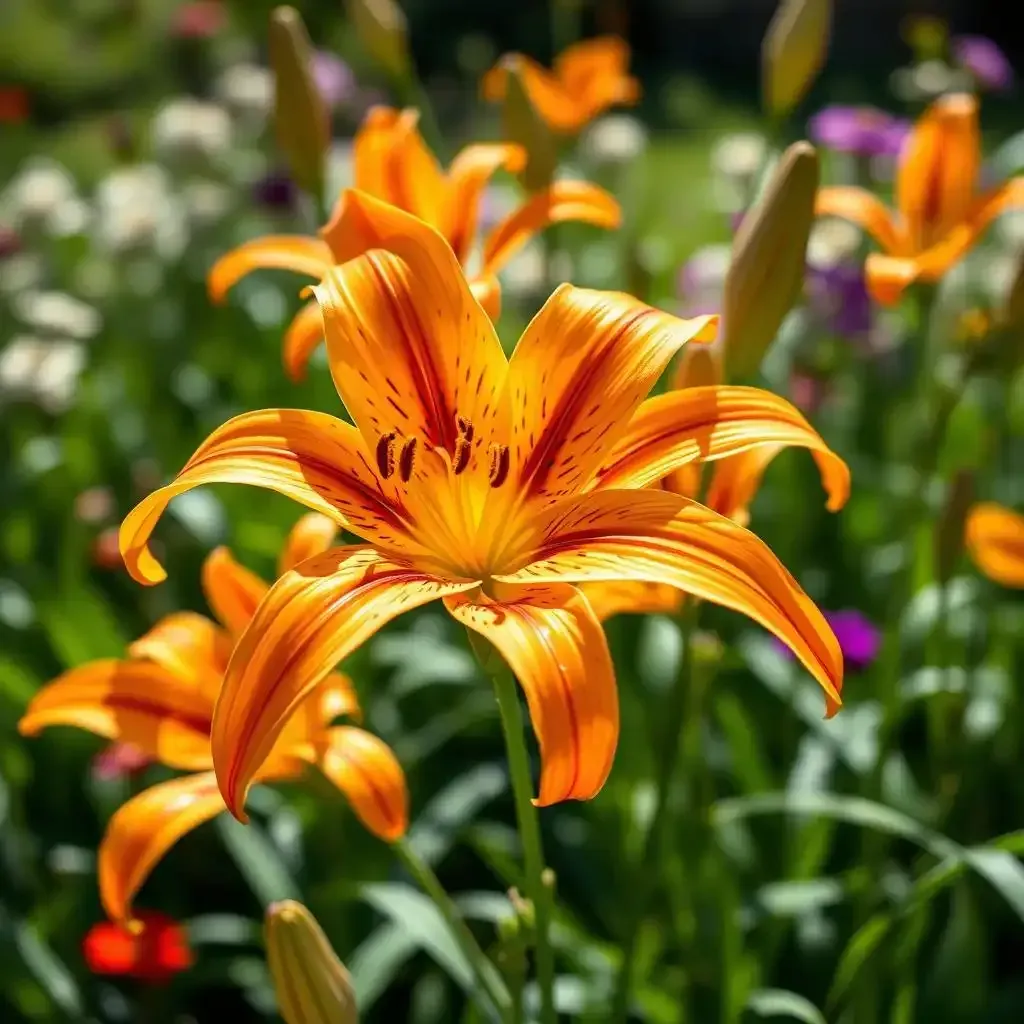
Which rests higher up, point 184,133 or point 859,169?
point 184,133

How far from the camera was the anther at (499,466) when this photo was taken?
3.81ft

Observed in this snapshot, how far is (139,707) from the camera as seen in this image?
4.53 feet

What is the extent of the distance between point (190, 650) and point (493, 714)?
32.4 inches

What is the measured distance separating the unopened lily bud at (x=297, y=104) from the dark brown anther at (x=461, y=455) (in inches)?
27.0

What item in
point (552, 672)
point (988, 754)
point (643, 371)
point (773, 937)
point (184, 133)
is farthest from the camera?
point (184, 133)

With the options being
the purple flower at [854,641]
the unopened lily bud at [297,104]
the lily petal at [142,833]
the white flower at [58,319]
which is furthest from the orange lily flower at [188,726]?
the white flower at [58,319]

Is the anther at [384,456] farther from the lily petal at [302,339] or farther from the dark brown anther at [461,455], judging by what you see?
the lily petal at [302,339]

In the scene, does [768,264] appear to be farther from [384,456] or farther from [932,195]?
[932,195]

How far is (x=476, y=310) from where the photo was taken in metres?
1.18

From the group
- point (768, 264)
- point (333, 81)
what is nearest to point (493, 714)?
point (768, 264)

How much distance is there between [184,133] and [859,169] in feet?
5.78

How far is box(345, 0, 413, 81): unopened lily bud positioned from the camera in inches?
78.4

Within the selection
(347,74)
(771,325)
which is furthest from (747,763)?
(347,74)

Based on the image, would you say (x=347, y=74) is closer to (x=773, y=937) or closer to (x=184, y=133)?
(x=184, y=133)
